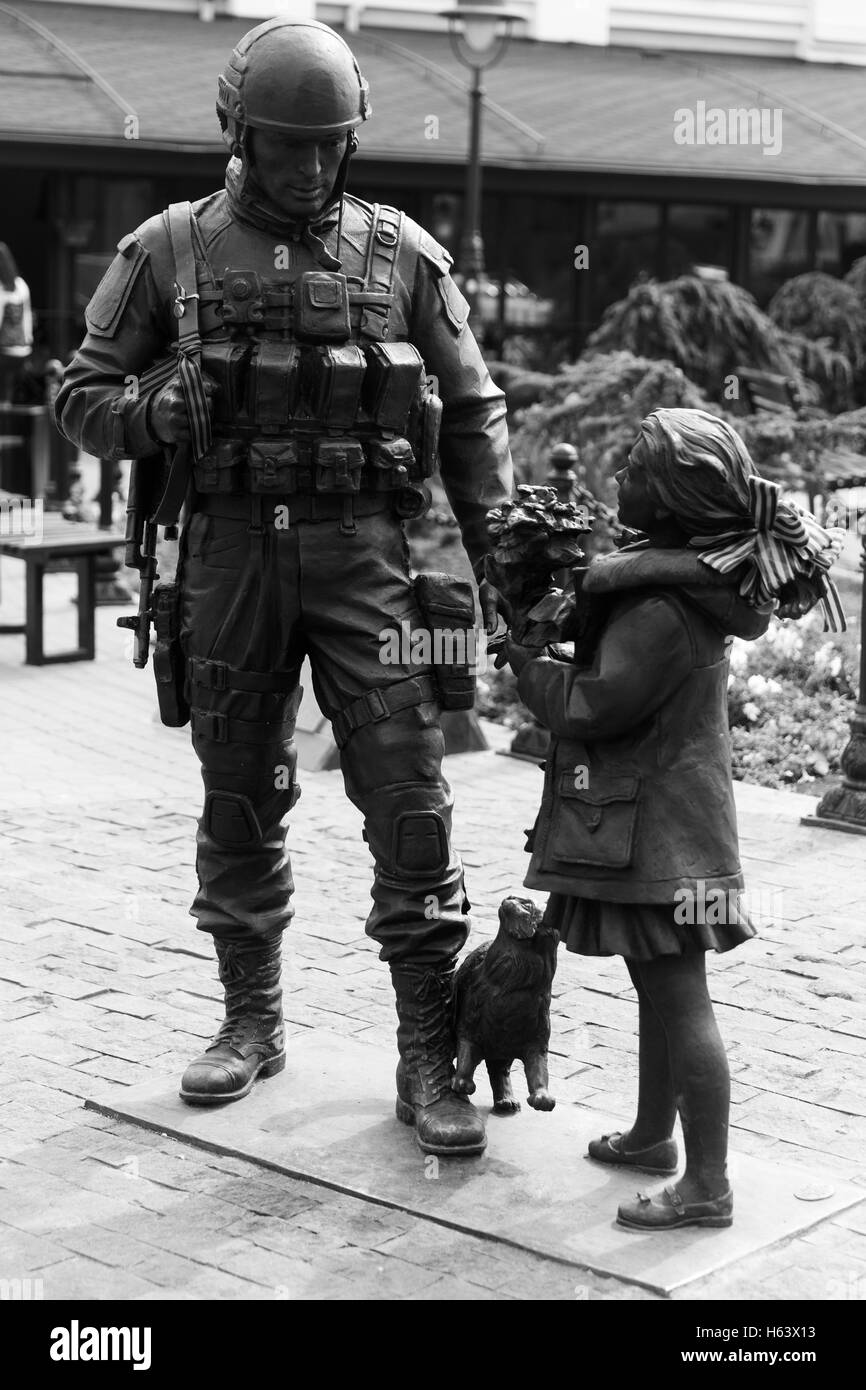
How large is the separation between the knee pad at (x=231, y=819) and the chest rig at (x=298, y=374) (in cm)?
78

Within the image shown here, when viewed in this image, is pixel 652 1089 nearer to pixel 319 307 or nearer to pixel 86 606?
pixel 319 307

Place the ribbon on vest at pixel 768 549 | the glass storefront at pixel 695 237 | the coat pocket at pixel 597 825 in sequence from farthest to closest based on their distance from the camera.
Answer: the glass storefront at pixel 695 237
the coat pocket at pixel 597 825
the ribbon on vest at pixel 768 549

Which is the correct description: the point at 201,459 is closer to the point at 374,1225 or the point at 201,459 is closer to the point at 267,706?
the point at 267,706

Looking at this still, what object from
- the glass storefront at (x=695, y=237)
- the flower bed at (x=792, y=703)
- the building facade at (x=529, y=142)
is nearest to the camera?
the flower bed at (x=792, y=703)

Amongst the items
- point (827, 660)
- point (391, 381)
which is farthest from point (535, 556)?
point (827, 660)

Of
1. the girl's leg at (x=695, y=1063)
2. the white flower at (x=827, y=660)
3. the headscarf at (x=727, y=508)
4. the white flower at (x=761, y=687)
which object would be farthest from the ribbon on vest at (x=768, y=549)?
the white flower at (x=827, y=660)

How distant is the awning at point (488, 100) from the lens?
57.7 feet

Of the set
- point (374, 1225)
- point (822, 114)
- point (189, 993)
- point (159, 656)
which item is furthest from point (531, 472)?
point (822, 114)

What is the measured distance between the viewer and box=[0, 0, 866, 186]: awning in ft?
57.7

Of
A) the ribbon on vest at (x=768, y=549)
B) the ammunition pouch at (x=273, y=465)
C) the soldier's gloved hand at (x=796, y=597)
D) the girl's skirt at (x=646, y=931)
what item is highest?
the ammunition pouch at (x=273, y=465)

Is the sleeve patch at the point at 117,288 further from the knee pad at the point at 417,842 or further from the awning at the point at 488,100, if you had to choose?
the awning at the point at 488,100

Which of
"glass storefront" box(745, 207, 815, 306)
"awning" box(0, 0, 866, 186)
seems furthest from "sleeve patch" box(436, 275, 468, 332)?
"glass storefront" box(745, 207, 815, 306)

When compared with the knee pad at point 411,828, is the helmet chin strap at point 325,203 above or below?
above
